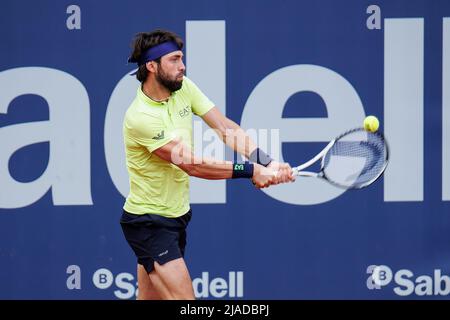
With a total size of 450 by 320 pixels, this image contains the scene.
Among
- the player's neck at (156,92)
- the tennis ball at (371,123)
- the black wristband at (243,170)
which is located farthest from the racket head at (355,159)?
the player's neck at (156,92)

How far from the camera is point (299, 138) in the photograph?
5.76 metres

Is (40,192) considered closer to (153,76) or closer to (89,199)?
(89,199)

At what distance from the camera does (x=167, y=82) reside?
15.4ft

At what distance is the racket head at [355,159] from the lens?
4932 mm

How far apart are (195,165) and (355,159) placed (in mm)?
900

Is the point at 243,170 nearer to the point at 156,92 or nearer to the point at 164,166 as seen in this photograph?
the point at 164,166

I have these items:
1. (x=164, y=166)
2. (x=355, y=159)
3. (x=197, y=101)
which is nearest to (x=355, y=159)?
(x=355, y=159)

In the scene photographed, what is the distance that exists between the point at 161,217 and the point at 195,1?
1.55 meters

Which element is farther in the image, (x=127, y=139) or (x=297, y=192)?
(x=297, y=192)

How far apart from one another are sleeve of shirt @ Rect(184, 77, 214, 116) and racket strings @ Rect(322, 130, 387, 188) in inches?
26.5

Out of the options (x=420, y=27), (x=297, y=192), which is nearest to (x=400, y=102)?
(x=420, y=27)

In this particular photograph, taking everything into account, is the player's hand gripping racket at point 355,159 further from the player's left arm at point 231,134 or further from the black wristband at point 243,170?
the black wristband at point 243,170

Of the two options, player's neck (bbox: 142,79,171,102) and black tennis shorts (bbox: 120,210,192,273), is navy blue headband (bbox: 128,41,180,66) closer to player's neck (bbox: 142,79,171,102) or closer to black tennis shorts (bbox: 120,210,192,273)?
player's neck (bbox: 142,79,171,102)

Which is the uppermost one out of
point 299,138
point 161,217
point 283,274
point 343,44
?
point 343,44
